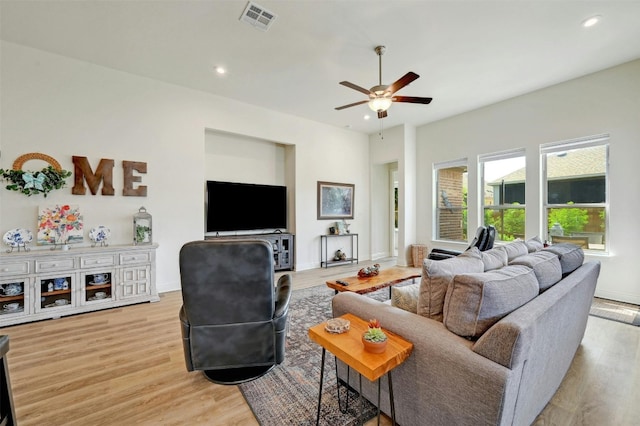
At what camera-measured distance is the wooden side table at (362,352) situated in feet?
3.74

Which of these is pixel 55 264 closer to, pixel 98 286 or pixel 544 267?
pixel 98 286

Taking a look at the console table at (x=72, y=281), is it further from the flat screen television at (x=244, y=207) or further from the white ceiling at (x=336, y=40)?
the white ceiling at (x=336, y=40)

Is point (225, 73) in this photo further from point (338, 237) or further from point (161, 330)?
point (338, 237)

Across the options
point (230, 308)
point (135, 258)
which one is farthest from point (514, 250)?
point (135, 258)

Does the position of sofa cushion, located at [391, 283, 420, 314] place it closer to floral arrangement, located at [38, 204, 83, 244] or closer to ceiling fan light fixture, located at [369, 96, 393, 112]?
ceiling fan light fixture, located at [369, 96, 393, 112]

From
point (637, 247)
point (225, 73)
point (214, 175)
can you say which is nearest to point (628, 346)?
point (637, 247)

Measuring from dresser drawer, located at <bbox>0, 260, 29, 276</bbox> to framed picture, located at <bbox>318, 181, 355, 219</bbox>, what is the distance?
4.50 metres

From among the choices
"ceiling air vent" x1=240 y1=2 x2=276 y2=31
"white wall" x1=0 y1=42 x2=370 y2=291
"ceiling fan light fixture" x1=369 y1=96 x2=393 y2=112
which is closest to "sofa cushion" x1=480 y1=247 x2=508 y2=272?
"ceiling fan light fixture" x1=369 y1=96 x2=393 y2=112

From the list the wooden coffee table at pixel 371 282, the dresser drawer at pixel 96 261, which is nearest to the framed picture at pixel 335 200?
the wooden coffee table at pixel 371 282

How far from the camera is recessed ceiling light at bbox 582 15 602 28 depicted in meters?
2.74

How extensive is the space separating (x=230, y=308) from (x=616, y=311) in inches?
182

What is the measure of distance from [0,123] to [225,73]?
2707 millimetres

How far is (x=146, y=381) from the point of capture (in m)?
1.96

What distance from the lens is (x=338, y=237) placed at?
6293 mm
